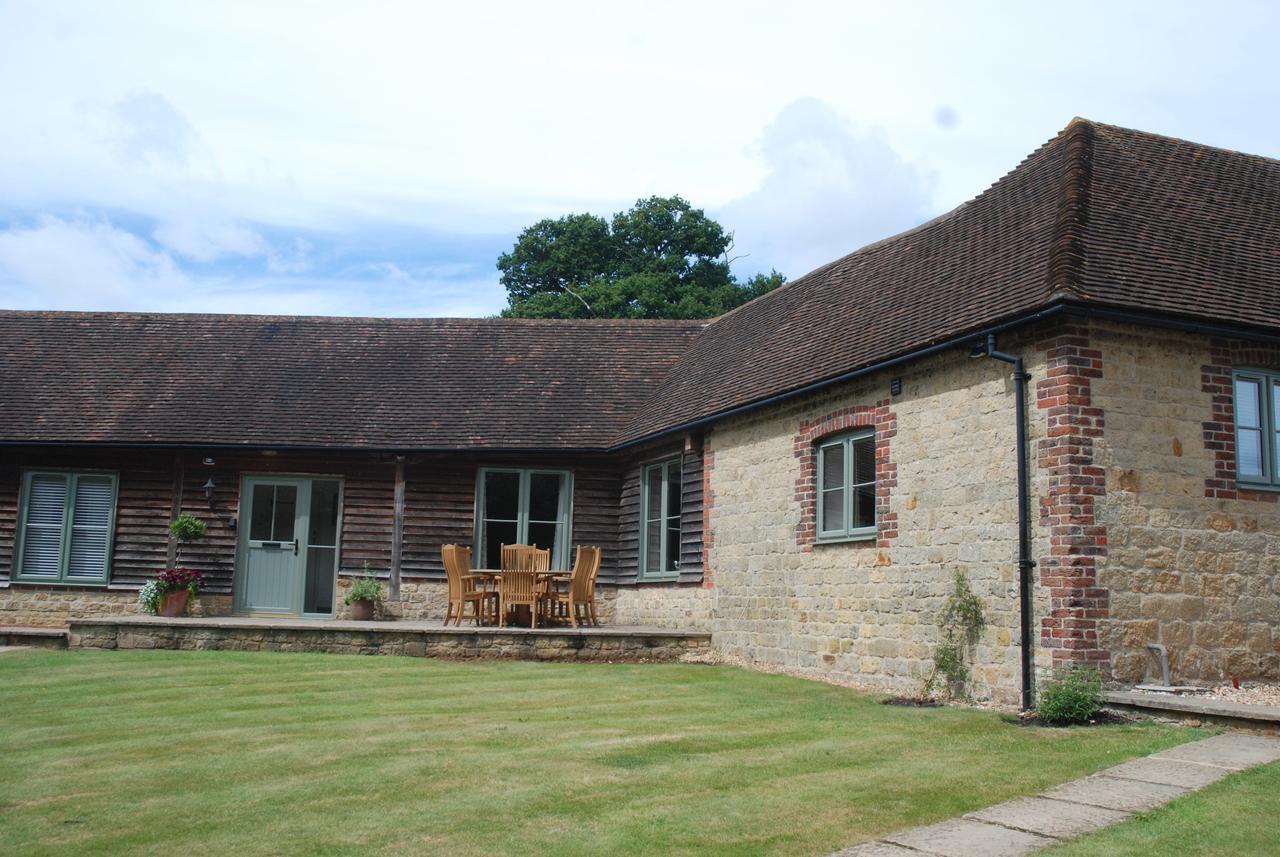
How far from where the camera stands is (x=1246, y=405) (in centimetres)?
1012

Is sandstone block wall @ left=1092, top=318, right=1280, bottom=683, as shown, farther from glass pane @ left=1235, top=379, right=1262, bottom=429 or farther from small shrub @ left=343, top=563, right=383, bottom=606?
small shrub @ left=343, top=563, right=383, bottom=606

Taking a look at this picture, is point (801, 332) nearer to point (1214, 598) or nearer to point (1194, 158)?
point (1194, 158)

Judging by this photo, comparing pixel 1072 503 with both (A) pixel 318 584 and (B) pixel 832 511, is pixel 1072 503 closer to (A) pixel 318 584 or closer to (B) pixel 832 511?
(B) pixel 832 511

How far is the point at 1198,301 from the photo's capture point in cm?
991

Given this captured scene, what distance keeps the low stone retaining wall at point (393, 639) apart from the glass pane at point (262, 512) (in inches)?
112

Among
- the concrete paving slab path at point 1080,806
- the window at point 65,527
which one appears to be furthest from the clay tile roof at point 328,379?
the concrete paving slab path at point 1080,806

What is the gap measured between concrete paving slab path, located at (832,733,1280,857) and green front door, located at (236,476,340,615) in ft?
42.5

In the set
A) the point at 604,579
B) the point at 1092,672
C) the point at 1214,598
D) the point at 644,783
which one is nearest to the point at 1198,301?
the point at 1214,598

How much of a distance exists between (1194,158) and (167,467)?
14.3 m

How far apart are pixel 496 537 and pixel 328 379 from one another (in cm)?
403

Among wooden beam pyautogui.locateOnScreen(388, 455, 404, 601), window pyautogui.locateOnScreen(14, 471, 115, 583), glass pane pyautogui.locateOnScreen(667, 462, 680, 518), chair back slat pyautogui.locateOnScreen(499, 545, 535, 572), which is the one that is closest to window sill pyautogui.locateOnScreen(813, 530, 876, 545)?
glass pane pyautogui.locateOnScreen(667, 462, 680, 518)

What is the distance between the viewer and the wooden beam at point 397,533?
1722 cm

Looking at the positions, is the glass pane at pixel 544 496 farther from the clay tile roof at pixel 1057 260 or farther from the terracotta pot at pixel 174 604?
the terracotta pot at pixel 174 604

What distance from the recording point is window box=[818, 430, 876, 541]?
1176 centimetres
